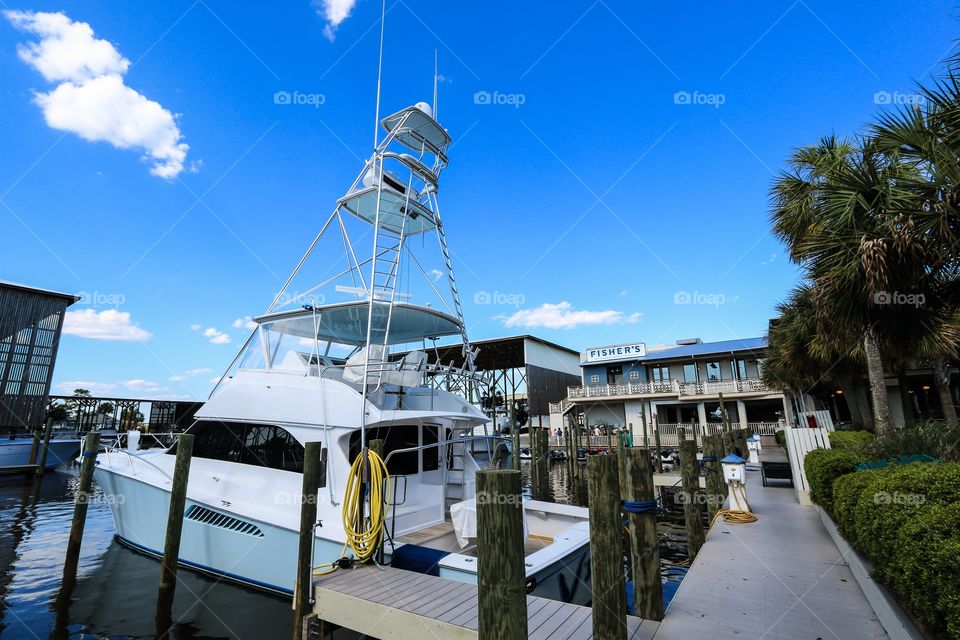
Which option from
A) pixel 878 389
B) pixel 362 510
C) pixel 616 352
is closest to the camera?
pixel 362 510

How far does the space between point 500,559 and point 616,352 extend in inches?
1369

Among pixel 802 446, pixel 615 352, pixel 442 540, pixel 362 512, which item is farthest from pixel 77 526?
pixel 615 352

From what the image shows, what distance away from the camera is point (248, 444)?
8430 mm

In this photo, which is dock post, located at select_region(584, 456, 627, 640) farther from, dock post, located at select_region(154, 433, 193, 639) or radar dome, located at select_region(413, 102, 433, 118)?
radar dome, located at select_region(413, 102, 433, 118)

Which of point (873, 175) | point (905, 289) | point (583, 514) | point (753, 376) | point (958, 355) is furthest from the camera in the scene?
point (753, 376)

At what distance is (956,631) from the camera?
2680 mm

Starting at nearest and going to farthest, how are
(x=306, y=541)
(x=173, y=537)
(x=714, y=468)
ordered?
(x=306, y=541) → (x=173, y=537) → (x=714, y=468)

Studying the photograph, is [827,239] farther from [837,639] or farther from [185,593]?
[185,593]

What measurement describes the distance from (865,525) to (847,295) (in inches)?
182

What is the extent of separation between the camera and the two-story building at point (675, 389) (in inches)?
1188

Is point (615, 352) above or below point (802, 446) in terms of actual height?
above

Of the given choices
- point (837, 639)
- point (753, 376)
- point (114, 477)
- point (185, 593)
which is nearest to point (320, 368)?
point (185, 593)
